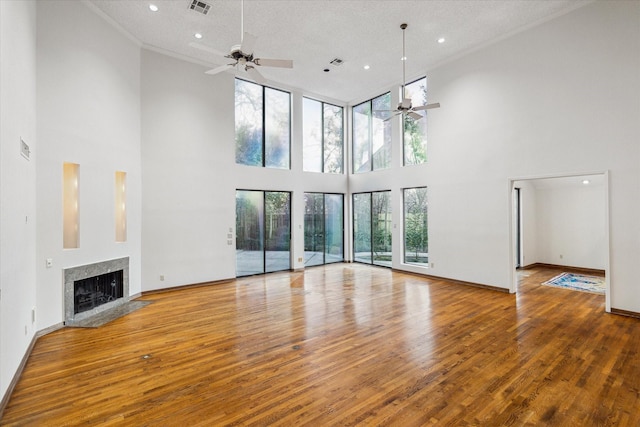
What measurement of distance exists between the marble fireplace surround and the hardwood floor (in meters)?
0.41

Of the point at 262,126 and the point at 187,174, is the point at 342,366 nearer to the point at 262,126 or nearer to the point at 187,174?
the point at 187,174

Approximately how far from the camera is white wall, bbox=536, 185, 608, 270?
8109mm

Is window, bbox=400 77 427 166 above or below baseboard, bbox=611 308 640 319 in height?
above

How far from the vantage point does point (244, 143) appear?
8172 mm

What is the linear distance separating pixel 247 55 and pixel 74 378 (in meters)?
4.10

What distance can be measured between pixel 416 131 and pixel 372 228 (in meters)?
3.21

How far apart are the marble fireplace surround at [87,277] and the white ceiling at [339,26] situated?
433 cm

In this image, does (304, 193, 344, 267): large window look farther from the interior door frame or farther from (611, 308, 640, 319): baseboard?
(611, 308, 640, 319): baseboard

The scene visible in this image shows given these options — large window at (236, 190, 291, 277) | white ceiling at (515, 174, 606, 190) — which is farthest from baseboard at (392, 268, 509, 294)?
large window at (236, 190, 291, 277)

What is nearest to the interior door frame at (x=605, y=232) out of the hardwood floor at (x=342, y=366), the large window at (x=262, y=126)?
the hardwood floor at (x=342, y=366)

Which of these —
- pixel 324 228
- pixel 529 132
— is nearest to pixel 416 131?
pixel 529 132

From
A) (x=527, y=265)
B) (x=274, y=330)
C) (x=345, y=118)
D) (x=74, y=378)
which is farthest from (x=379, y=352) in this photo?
(x=345, y=118)

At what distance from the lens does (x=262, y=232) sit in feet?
27.8

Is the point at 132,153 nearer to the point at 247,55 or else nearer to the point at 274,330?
the point at 247,55
